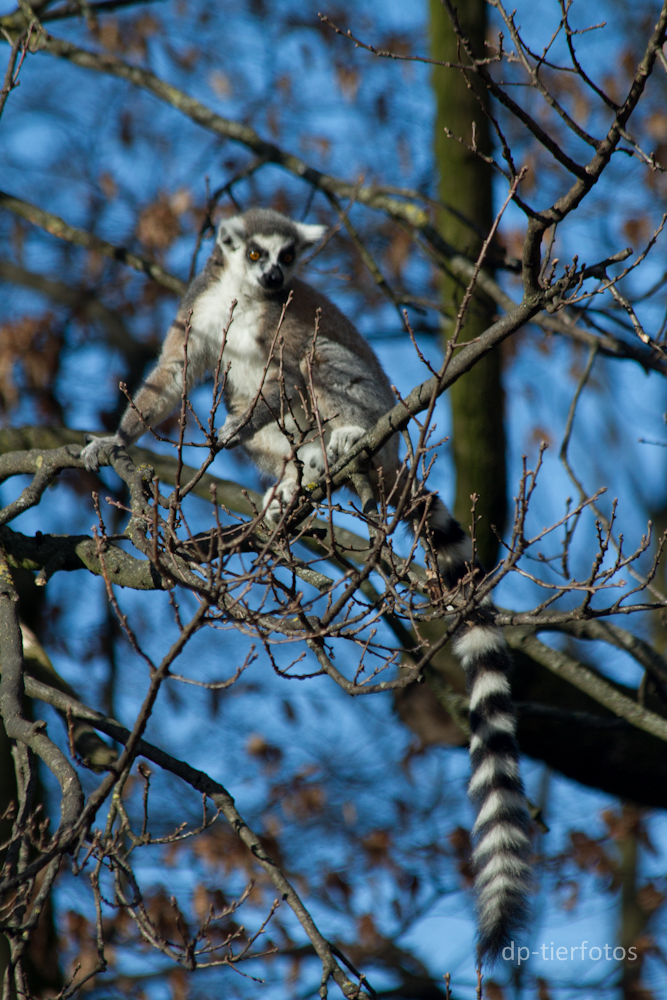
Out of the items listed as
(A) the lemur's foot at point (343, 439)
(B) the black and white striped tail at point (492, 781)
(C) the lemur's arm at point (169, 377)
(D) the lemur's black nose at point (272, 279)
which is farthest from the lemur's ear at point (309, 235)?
(B) the black and white striped tail at point (492, 781)

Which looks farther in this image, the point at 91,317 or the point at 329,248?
the point at 329,248

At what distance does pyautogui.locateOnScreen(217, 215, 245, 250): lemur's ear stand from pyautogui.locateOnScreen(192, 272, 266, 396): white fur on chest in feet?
1.46

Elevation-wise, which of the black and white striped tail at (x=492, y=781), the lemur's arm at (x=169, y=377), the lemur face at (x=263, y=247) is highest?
the lemur face at (x=263, y=247)

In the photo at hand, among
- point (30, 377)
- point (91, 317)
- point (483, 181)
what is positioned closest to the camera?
point (483, 181)

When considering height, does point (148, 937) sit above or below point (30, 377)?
below

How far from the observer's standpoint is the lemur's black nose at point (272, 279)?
534cm

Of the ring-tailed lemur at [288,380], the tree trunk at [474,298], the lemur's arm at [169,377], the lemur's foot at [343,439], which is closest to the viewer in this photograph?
the ring-tailed lemur at [288,380]

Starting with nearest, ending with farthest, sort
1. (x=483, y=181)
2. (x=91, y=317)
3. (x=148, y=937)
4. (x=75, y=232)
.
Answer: (x=148, y=937) → (x=75, y=232) → (x=483, y=181) → (x=91, y=317)

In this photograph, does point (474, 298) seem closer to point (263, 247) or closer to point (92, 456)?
point (263, 247)

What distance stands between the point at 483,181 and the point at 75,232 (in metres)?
3.02

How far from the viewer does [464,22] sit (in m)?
6.51

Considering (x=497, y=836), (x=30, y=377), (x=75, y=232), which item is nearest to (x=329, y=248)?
(x=30, y=377)

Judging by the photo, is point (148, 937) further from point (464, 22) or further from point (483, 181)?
point (464, 22)

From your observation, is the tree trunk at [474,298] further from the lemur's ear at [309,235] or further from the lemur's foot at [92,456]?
the lemur's foot at [92,456]
